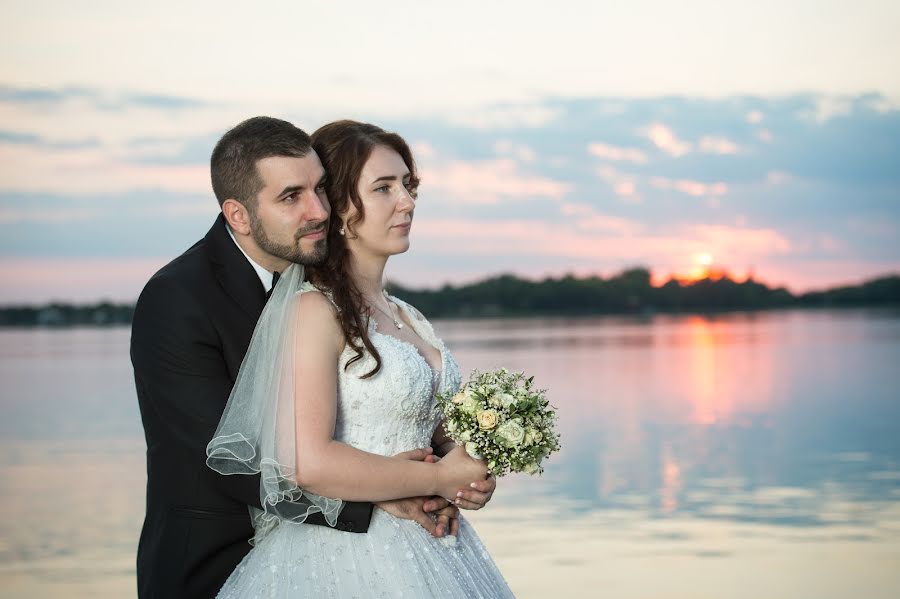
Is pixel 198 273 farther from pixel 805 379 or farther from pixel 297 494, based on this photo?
pixel 805 379

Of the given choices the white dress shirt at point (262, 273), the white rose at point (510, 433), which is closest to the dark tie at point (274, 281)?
the white dress shirt at point (262, 273)

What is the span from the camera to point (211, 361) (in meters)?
3.77

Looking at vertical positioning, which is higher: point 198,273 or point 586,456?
point 198,273

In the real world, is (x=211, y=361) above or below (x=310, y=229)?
below

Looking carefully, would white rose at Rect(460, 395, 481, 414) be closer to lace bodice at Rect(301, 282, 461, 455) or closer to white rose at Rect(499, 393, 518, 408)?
white rose at Rect(499, 393, 518, 408)

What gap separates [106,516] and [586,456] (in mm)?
5234

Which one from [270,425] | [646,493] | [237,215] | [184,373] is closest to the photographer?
[270,425]

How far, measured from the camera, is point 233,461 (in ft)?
11.9

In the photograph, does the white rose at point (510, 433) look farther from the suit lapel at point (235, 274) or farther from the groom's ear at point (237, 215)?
the groom's ear at point (237, 215)

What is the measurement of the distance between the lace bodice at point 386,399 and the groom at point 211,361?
0.13 meters

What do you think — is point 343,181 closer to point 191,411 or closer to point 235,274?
point 235,274

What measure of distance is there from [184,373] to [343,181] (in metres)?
0.82

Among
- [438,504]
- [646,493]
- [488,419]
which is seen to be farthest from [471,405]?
[646,493]

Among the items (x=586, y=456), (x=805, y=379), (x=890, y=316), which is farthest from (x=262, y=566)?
(x=890, y=316)
